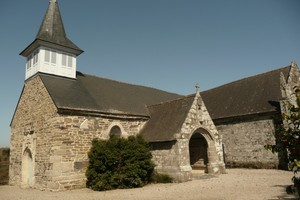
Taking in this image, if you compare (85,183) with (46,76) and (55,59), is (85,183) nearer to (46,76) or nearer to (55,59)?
(46,76)

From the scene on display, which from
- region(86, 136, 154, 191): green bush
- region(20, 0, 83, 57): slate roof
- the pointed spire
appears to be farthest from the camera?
the pointed spire

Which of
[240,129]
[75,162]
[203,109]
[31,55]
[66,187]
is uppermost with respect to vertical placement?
[31,55]

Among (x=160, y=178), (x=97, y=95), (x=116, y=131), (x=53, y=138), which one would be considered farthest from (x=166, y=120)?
(x=53, y=138)

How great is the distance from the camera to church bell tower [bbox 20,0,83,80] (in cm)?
1652

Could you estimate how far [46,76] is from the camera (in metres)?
16.2

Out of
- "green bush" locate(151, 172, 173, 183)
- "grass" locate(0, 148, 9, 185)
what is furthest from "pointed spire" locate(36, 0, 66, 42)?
"green bush" locate(151, 172, 173, 183)

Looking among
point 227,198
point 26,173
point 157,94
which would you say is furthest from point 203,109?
point 26,173

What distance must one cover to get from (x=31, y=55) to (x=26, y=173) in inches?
316

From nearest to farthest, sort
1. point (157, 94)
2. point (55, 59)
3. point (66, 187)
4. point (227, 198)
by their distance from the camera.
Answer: point (227, 198), point (66, 187), point (55, 59), point (157, 94)

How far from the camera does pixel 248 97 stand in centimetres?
2180

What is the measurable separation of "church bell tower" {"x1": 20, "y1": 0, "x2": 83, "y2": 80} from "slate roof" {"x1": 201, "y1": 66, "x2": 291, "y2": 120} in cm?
1322

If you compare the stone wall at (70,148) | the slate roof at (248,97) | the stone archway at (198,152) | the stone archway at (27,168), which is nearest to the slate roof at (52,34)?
the stone wall at (70,148)

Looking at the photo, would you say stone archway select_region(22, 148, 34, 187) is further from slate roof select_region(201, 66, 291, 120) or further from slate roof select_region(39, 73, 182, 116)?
slate roof select_region(201, 66, 291, 120)

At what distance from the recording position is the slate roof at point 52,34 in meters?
16.8
